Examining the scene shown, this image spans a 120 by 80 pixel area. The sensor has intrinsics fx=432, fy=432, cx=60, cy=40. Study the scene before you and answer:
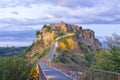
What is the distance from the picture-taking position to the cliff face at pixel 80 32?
13612 cm

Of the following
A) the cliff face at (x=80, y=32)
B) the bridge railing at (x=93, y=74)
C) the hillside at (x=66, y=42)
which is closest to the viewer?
the bridge railing at (x=93, y=74)

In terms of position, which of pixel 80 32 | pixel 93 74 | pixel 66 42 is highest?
pixel 80 32

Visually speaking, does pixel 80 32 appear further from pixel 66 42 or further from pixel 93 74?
pixel 93 74

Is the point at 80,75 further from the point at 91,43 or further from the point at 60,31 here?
the point at 60,31

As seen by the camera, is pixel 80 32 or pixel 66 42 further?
pixel 80 32

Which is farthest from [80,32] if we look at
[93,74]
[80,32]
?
[93,74]

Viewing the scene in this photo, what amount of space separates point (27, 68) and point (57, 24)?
109 metres

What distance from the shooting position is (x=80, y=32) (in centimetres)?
14262

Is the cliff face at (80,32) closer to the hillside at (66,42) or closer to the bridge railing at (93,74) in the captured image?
the hillside at (66,42)

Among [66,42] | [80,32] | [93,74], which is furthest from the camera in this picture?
[80,32]

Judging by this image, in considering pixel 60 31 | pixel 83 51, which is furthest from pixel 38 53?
pixel 83 51

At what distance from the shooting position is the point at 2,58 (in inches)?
1838

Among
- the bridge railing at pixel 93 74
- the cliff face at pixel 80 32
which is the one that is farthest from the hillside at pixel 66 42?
the bridge railing at pixel 93 74

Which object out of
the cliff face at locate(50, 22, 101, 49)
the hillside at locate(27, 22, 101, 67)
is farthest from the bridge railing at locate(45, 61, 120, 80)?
the cliff face at locate(50, 22, 101, 49)
